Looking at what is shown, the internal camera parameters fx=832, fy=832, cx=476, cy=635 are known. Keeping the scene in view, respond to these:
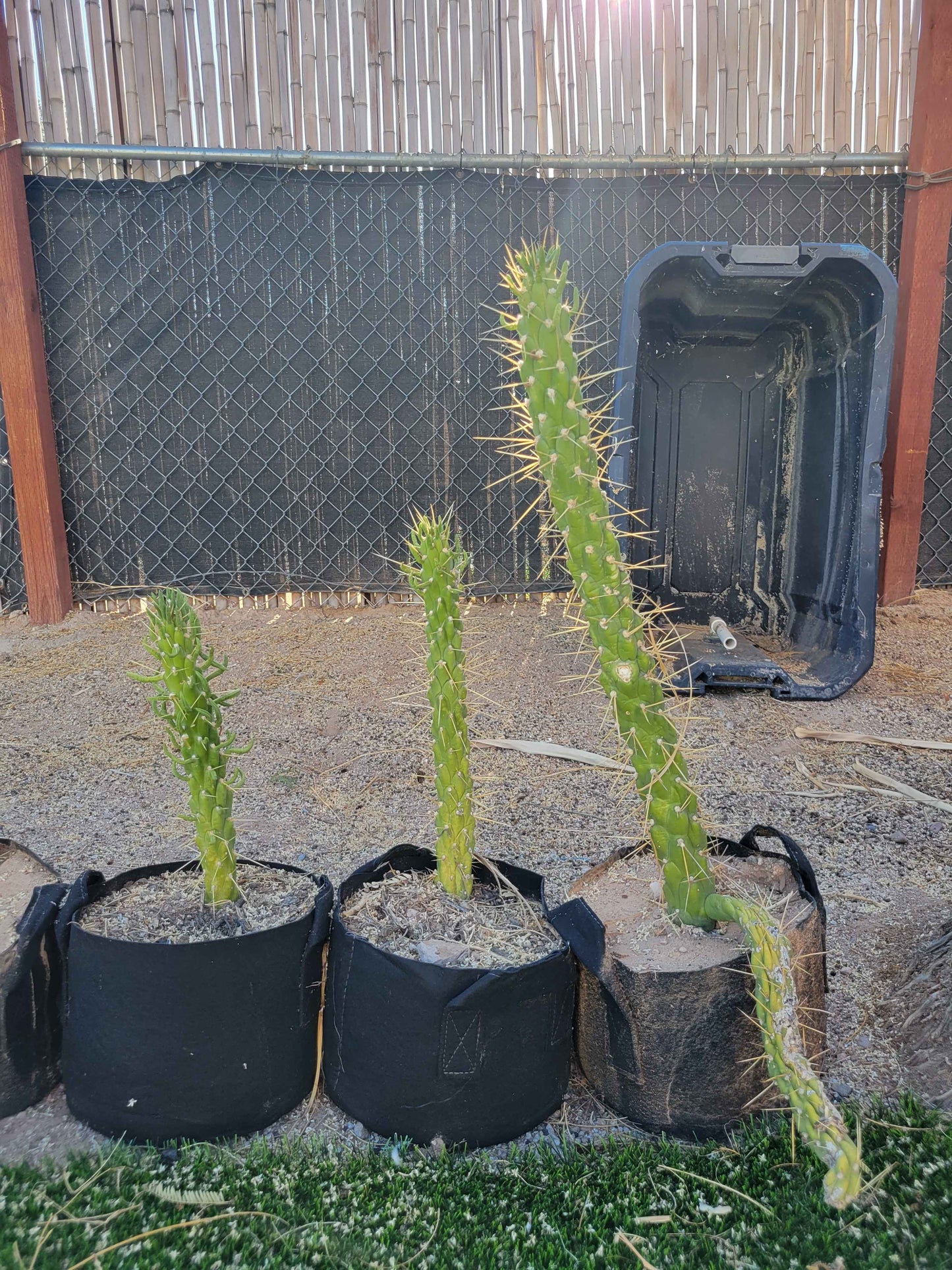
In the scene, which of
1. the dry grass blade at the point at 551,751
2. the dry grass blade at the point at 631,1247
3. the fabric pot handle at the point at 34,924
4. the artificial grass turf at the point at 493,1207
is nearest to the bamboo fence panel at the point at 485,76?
the dry grass blade at the point at 551,751

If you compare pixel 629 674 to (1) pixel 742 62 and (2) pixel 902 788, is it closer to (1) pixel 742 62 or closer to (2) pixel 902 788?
(2) pixel 902 788

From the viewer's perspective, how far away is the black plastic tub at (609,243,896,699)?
254cm

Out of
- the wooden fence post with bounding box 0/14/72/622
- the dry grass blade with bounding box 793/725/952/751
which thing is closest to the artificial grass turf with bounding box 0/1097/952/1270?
the dry grass blade with bounding box 793/725/952/751

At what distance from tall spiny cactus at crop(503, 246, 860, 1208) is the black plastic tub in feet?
4.85

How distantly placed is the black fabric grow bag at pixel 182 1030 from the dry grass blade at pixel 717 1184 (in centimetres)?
49

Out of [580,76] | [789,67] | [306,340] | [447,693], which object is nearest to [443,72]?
[580,76]

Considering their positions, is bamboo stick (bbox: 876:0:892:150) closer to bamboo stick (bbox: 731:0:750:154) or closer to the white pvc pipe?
bamboo stick (bbox: 731:0:750:154)

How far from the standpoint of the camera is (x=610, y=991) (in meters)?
Answer: 1.05

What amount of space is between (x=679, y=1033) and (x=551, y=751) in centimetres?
135

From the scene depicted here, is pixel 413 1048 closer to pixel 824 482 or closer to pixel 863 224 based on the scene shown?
pixel 824 482

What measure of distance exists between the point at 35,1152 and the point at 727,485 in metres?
2.93

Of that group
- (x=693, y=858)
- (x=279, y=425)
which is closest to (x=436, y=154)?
(x=279, y=425)

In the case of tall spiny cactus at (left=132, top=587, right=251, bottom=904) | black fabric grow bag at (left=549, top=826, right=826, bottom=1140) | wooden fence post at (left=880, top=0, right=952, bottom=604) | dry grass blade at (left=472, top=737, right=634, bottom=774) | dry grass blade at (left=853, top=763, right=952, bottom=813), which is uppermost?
wooden fence post at (left=880, top=0, right=952, bottom=604)

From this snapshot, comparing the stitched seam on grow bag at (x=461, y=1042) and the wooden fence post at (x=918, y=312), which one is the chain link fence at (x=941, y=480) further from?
the stitched seam on grow bag at (x=461, y=1042)
